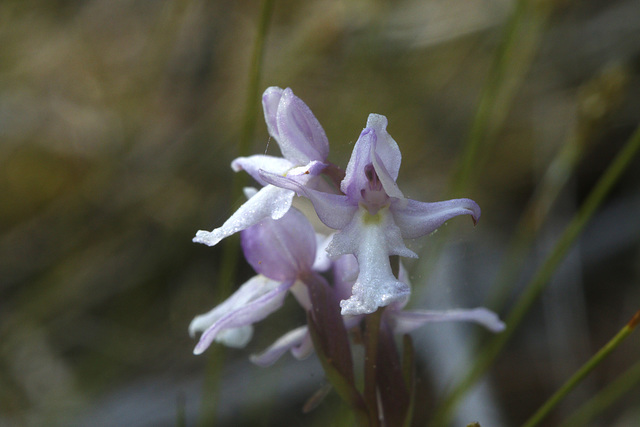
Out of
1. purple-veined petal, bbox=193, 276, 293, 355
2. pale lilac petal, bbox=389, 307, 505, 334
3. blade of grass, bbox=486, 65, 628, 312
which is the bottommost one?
pale lilac petal, bbox=389, 307, 505, 334

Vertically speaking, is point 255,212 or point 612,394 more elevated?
point 255,212

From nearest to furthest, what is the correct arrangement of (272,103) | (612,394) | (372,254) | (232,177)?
(372,254)
(272,103)
(612,394)
(232,177)

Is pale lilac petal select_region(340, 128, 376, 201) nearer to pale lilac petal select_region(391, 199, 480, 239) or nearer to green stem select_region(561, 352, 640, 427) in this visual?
pale lilac petal select_region(391, 199, 480, 239)

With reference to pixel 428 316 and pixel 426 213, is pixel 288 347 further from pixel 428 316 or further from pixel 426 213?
pixel 426 213

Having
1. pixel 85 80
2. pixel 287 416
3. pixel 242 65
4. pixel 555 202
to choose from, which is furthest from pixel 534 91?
pixel 85 80

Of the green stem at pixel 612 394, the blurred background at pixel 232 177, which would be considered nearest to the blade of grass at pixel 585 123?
the blurred background at pixel 232 177

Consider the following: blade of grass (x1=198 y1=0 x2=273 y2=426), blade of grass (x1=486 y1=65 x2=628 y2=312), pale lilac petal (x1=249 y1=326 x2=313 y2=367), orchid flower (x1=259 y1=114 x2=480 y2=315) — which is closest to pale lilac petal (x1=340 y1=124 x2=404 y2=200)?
orchid flower (x1=259 y1=114 x2=480 y2=315)

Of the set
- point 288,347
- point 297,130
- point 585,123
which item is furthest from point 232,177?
point 297,130
